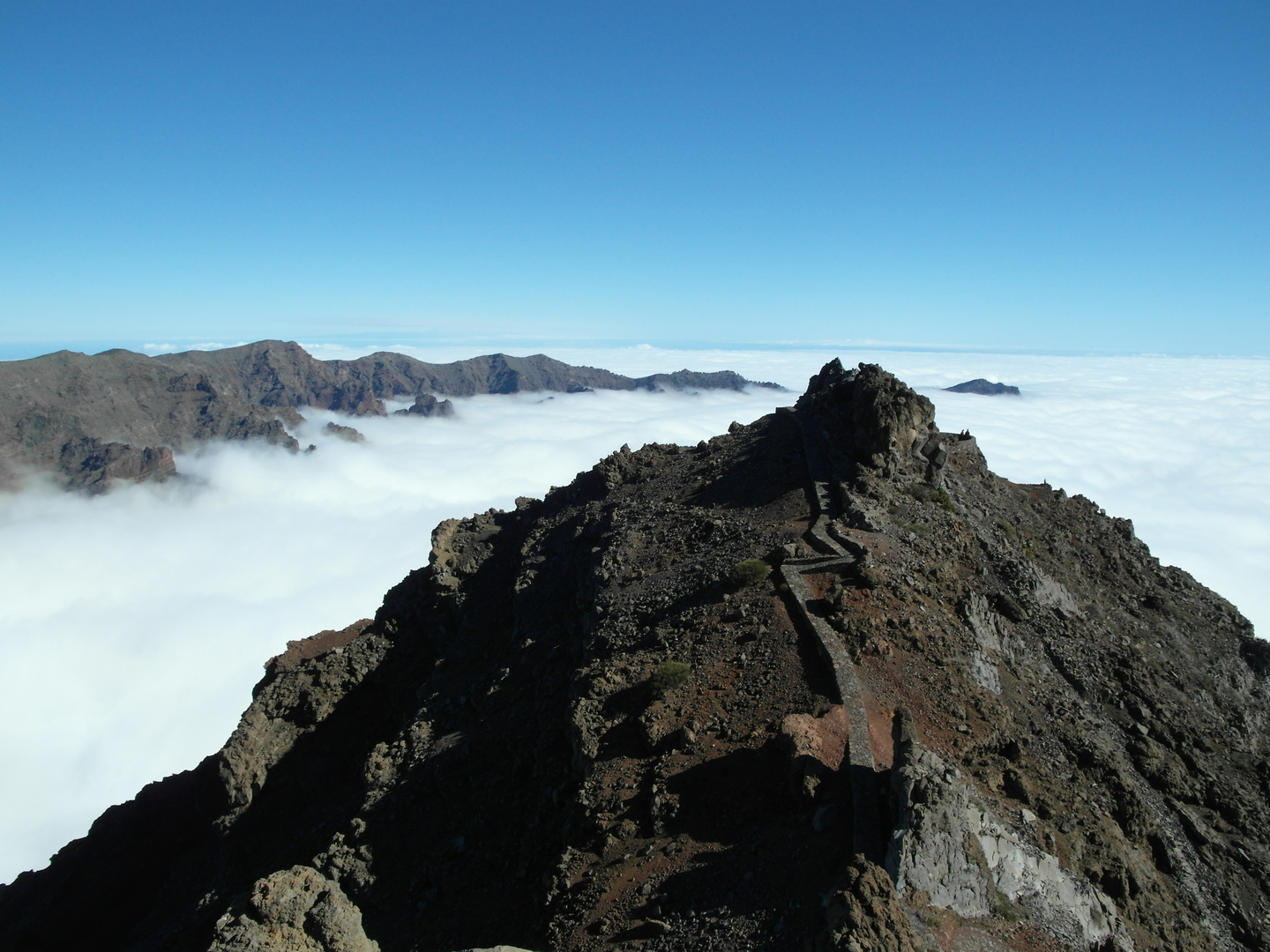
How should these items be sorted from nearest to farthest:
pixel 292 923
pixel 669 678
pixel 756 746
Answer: pixel 292 923 < pixel 756 746 < pixel 669 678

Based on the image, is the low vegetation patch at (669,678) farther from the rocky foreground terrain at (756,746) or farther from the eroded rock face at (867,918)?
the eroded rock face at (867,918)

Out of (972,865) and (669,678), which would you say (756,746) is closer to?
(669,678)

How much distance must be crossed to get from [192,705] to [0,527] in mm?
119118

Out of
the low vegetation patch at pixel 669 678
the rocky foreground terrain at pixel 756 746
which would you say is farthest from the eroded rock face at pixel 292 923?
the low vegetation patch at pixel 669 678

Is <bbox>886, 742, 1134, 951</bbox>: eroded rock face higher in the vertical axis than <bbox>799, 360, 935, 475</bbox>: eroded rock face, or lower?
lower

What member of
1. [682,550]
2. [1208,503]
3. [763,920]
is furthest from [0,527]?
[1208,503]

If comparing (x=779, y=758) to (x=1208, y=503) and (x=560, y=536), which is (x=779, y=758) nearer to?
(x=560, y=536)

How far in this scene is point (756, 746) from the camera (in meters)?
17.2

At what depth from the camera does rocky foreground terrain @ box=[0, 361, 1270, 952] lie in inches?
552

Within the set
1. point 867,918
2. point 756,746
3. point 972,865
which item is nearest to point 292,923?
point 756,746

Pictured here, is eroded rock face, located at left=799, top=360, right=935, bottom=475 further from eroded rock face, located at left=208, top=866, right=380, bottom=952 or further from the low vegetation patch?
eroded rock face, located at left=208, top=866, right=380, bottom=952

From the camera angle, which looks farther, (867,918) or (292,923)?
(292,923)

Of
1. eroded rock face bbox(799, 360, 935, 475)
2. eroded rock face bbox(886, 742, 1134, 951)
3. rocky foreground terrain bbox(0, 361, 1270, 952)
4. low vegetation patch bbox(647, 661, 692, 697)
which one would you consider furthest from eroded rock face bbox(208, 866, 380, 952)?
eroded rock face bbox(799, 360, 935, 475)

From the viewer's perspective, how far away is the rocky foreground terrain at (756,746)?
14023 mm
